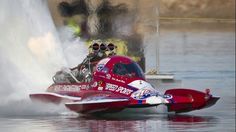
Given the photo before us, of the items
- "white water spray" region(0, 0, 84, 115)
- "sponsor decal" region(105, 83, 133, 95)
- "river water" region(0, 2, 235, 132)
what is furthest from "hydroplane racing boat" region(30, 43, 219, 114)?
"white water spray" region(0, 0, 84, 115)

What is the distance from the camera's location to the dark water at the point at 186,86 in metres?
22.3

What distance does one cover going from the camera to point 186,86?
126ft

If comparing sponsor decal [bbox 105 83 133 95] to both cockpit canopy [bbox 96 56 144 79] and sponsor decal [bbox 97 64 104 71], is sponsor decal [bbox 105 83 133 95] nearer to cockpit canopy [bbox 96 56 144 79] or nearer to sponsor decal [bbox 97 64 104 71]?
cockpit canopy [bbox 96 56 144 79]

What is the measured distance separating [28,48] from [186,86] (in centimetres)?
701

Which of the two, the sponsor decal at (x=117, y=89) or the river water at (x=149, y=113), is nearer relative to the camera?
the river water at (x=149, y=113)

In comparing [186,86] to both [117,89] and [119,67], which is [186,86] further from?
[117,89]

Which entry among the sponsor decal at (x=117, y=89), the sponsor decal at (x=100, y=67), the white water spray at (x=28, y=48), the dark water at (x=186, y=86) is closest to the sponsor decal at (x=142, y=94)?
the sponsor decal at (x=117, y=89)

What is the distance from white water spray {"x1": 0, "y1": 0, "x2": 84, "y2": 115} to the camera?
30.9 meters

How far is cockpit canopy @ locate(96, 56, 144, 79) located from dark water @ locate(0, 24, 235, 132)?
992 mm

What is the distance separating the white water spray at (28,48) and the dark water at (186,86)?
3.97 meters

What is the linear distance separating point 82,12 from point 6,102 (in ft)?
36.3

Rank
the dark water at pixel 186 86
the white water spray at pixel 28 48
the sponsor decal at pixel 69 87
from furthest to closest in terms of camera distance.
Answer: the white water spray at pixel 28 48, the sponsor decal at pixel 69 87, the dark water at pixel 186 86

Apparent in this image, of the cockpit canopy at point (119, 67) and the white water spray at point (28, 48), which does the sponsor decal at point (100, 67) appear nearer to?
the cockpit canopy at point (119, 67)

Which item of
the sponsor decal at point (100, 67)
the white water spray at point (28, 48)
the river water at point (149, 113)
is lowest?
the river water at point (149, 113)
